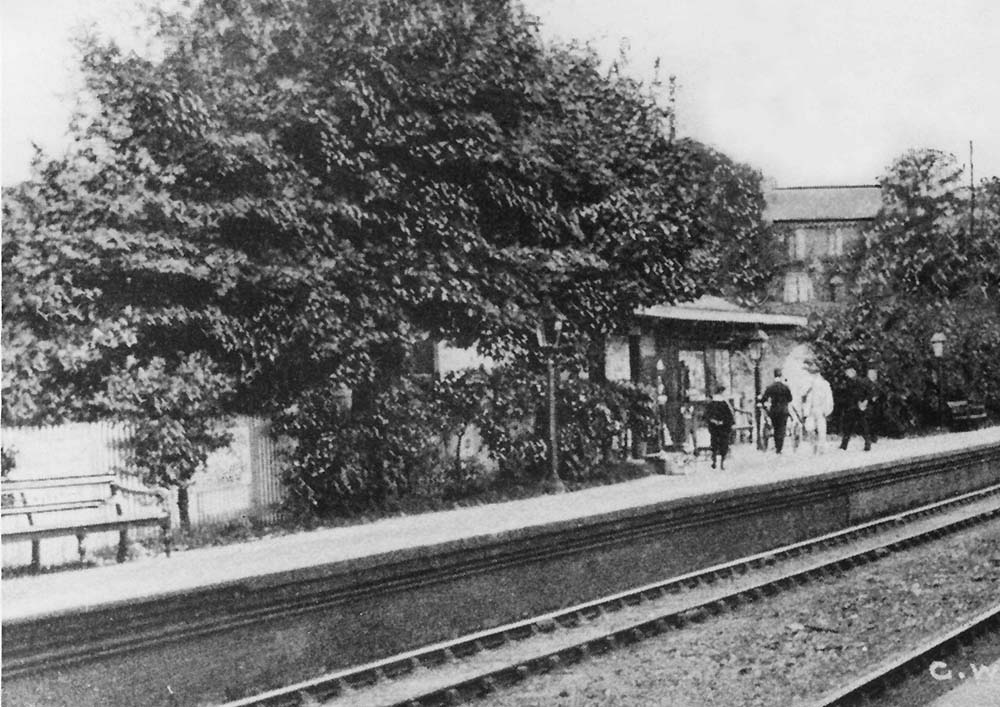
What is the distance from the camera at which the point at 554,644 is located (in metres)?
8.42

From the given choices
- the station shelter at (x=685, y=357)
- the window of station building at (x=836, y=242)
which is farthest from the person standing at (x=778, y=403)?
the window of station building at (x=836, y=242)

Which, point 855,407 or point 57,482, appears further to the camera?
point 855,407

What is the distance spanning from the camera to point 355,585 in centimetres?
812

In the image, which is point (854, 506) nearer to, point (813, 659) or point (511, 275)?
point (511, 275)

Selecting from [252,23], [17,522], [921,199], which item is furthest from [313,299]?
[921,199]

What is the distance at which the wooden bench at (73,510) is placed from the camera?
1003 cm

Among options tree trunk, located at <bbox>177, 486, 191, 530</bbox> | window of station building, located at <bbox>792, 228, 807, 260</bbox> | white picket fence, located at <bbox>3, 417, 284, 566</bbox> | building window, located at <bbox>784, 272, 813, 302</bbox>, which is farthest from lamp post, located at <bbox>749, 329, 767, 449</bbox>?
tree trunk, located at <bbox>177, 486, 191, 530</bbox>

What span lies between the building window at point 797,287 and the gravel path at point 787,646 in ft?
85.5

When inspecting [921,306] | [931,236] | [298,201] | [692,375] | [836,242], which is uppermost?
[836,242]

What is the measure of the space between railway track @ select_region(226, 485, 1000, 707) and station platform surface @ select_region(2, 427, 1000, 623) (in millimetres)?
826

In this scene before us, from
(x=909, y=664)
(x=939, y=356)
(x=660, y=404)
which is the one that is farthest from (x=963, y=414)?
(x=909, y=664)

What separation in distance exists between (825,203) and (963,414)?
5.83 m

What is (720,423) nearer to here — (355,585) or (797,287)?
(355,585)

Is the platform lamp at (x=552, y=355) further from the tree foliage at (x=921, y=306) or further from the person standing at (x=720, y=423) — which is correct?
the tree foliage at (x=921, y=306)
